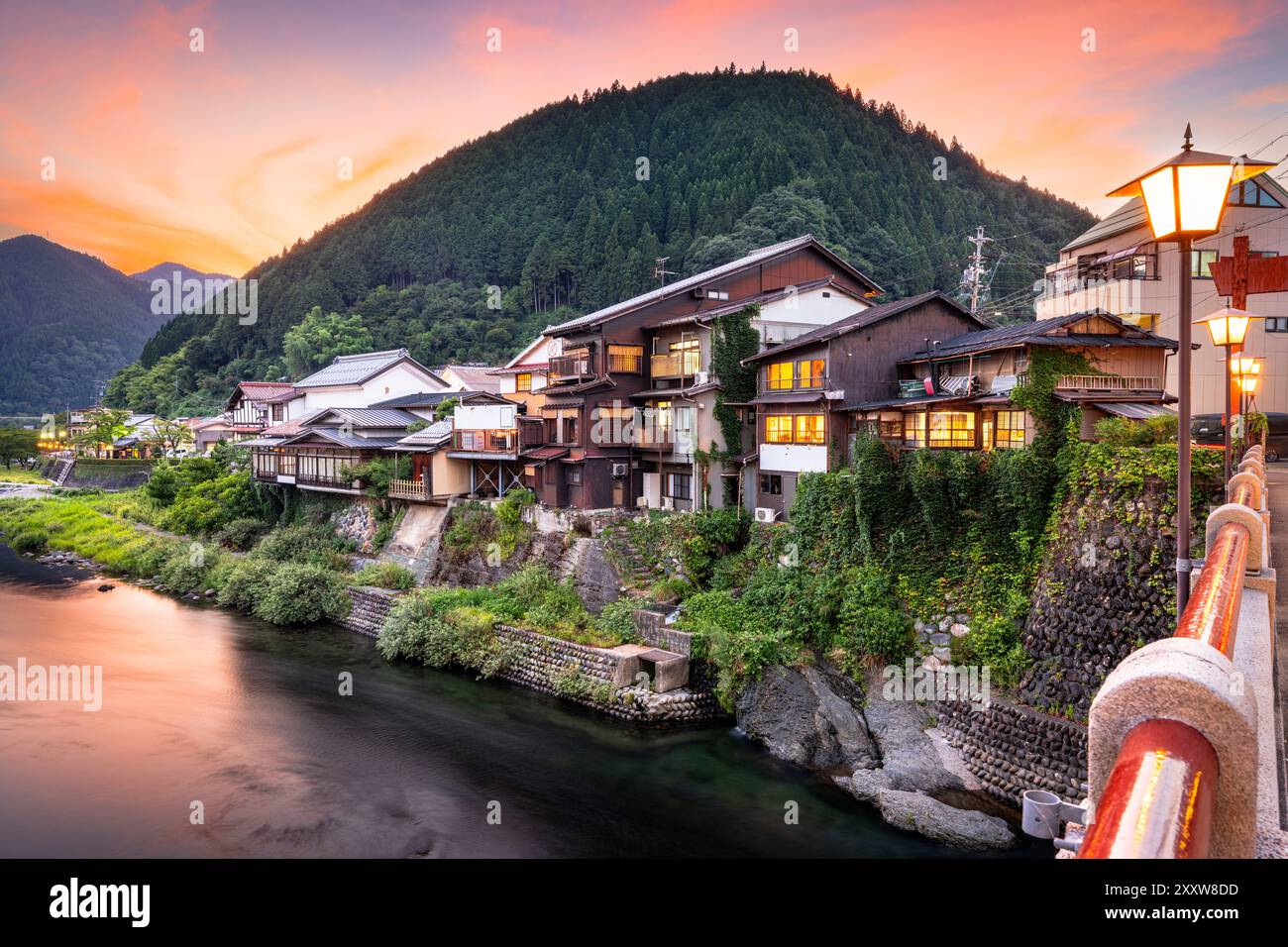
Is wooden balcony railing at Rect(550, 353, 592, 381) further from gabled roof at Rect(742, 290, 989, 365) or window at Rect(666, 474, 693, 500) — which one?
gabled roof at Rect(742, 290, 989, 365)

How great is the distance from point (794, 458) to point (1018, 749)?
1037 centimetres

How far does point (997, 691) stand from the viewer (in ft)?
44.4

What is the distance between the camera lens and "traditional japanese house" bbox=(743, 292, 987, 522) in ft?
66.3

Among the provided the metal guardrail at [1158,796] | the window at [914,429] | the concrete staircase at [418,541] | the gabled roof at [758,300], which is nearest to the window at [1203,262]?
the gabled roof at [758,300]

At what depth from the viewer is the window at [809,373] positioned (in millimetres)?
20688

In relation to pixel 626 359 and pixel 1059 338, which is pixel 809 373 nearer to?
pixel 1059 338

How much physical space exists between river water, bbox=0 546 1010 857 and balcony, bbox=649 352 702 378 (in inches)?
489

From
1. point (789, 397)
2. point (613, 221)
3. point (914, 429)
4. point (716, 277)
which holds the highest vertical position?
point (613, 221)

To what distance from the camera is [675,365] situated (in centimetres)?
2608

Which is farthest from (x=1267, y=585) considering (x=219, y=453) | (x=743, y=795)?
(x=219, y=453)

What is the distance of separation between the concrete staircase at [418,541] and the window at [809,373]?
1454 centimetres

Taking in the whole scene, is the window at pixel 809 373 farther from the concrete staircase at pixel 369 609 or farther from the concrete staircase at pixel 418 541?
the concrete staircase at pixel 369 609

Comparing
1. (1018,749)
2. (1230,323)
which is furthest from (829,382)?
(1230,323)

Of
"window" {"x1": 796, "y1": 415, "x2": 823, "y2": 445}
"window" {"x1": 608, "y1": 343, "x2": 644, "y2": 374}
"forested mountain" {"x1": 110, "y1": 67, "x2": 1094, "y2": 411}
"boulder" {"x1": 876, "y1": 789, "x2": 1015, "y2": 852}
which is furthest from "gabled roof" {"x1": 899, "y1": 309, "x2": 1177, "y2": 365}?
"forested mountain" {"x1": 110, "y1": 67, "x2": 1094, "y2": 411}
